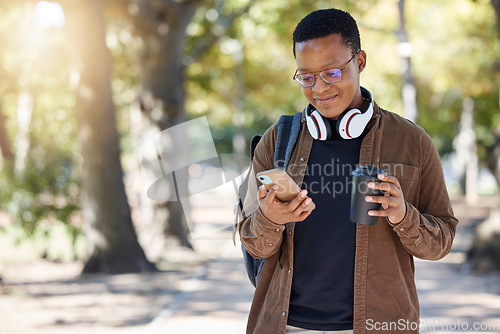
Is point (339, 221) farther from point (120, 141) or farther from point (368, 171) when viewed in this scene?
point (120, 141)

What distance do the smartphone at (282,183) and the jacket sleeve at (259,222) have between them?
0.13m

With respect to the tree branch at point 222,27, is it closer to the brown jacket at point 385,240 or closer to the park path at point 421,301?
the park path at point 421,301

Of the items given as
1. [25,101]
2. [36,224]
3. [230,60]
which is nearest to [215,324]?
[36,224]

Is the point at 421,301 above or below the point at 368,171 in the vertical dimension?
below

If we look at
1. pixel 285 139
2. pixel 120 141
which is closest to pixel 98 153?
pixel 120 141

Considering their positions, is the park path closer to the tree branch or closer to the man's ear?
the man's ear

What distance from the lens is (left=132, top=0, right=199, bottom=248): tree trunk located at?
40.2ft

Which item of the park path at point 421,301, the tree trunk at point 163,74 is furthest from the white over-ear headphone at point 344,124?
the tree trunk at point 163,74

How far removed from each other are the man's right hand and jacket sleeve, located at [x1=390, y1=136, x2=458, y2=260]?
337 millimetres

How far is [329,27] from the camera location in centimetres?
240

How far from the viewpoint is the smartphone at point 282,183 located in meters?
2.14

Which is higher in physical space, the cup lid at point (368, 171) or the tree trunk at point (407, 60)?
the tree trunk at point (407, 60)

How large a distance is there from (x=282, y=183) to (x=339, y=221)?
0.35 metres

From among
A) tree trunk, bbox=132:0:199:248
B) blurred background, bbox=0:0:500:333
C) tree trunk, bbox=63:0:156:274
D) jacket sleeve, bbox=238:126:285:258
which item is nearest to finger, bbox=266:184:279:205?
jacket sleeve, bbox=238:126:285:258
